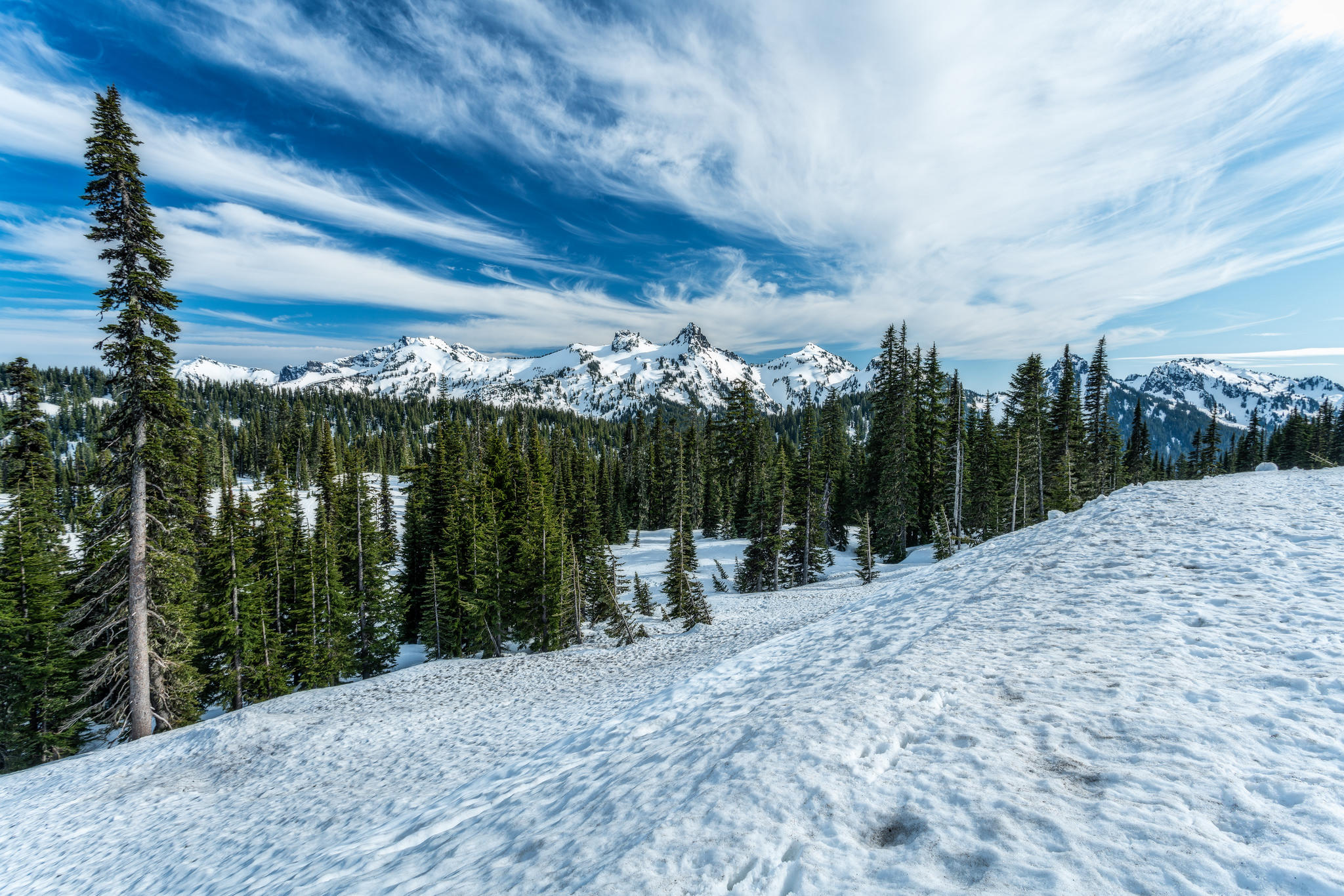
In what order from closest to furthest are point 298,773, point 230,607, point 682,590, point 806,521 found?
point 298,773
point 230,607
point 682,590
point 806,521

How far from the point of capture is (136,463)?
1535 cm

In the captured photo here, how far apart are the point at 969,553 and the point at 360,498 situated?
119 feet

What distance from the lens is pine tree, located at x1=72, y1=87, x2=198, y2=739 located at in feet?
47.9

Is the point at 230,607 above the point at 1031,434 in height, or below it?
below

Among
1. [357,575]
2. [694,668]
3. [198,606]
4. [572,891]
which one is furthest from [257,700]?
[572,891]

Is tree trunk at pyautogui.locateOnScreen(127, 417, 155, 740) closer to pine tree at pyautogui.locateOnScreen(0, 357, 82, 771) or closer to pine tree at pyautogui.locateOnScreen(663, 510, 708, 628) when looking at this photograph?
pine tree at pyautogui.locateOnScreen(0, 357, 82, 771)

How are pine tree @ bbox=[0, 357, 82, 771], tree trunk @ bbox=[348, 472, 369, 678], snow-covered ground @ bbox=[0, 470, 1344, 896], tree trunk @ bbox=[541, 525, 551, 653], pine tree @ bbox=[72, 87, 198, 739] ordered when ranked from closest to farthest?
snow-covered ground @ bbox=[0, 470, 1344, 896] → pine tree @ bbox=[72, 87, 198, 739] → pine tree @ bbox=[0, 357, 82, 771] → tree trunk @ bbox=[541, 525, 551, 653] → tree trunk @ bbox=[348, 472, 369, 678]

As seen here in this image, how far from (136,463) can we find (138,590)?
13.1ft

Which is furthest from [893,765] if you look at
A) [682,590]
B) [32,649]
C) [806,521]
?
[32,649]

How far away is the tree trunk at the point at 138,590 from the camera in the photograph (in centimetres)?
1534

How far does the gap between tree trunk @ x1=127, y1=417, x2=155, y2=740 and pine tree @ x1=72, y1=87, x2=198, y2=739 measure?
0.03m

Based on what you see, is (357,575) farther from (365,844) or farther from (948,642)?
(948,642)

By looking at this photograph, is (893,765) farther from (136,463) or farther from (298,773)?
(136,463)

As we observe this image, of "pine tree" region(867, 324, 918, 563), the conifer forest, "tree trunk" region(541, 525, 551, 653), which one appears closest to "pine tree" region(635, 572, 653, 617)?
the conifer forest
